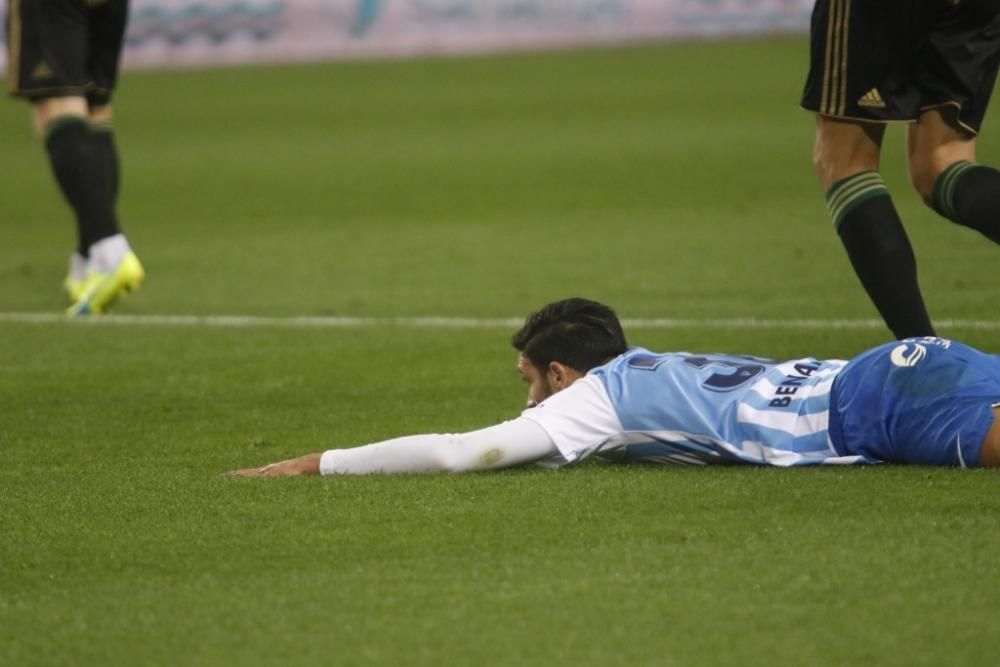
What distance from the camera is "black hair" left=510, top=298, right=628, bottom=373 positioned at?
179 inches

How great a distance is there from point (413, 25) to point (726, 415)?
22.3m

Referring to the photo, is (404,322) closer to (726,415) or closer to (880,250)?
(880,250)

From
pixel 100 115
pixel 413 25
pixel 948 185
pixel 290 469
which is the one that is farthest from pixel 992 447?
pixel 413 25

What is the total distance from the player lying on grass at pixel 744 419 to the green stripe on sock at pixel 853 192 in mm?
718

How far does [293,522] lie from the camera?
3.93m

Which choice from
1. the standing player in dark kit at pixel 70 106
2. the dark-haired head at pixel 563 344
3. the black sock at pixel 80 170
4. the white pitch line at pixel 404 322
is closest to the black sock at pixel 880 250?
the dark-haired head at pixel 563 344

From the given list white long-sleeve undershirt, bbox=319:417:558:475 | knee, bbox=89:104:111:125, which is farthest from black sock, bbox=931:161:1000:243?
knee, bbox=89:104:111:125

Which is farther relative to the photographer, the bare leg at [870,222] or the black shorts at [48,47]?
the black shorts at [48,47]

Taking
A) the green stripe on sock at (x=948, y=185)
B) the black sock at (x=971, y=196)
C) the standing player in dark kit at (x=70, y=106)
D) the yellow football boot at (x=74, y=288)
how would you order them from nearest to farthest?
the black sock at (x=971, y=196), the green stripe on sock at (x=948, y=185), the standing player in dark kit at (x=70, y=106), the yellow football boot at (x=74, y=288)

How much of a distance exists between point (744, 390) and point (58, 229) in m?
8.27

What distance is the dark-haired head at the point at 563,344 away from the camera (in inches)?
179

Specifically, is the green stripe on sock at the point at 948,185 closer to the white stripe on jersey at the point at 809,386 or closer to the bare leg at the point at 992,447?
the white stripe on jersey at the point at 809,386

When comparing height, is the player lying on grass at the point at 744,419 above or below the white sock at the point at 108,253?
above

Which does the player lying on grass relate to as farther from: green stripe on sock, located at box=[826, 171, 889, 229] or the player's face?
green stripe on sock, located at box=[826, 171, 889, 229]
